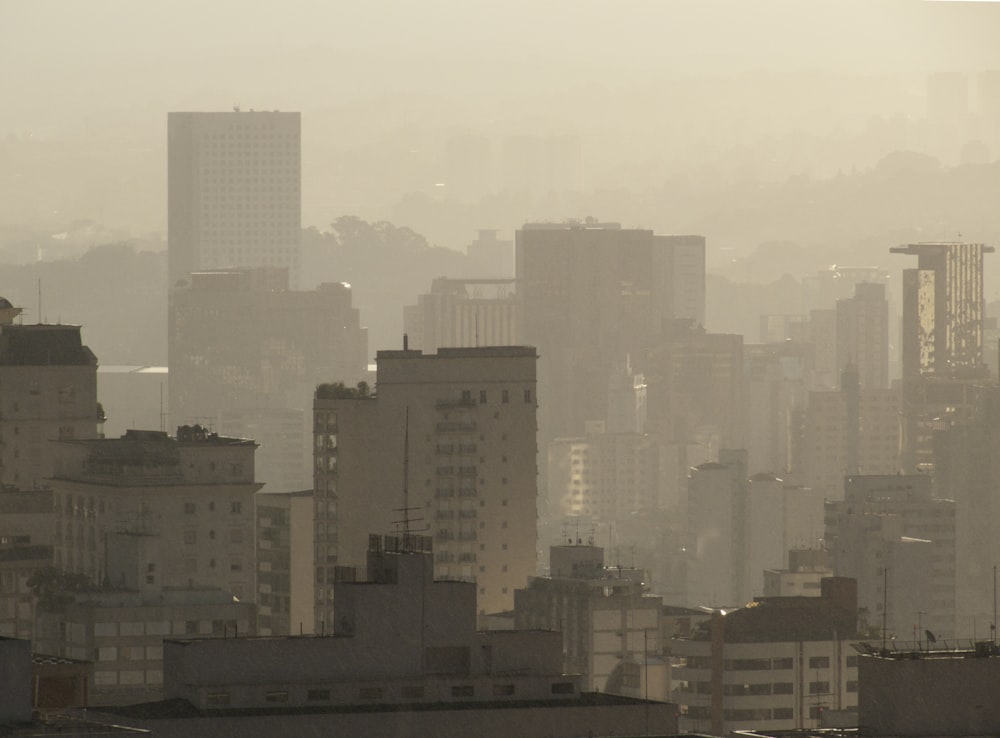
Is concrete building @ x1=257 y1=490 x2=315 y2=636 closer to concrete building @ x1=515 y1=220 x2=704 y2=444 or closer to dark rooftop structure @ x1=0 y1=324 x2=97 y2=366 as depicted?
dark rooftop structure @ x1=0 y1=324 x2=97 y2=366

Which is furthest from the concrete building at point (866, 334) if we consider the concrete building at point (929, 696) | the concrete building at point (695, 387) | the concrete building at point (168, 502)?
the concrete building at point (929, 696)

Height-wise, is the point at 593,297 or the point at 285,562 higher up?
the point at 593,297

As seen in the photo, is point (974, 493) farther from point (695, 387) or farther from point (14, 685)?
point (14, 685)

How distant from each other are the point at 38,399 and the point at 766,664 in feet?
37.3

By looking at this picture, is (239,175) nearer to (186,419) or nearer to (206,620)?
(186,419)

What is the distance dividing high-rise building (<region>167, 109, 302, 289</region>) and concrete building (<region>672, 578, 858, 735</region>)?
67.9ft

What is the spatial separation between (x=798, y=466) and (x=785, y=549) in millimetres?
6355

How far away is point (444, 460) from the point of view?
101 ft

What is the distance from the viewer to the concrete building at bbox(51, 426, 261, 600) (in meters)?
27.1

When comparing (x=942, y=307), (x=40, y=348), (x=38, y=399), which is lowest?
(x=38, y=399)

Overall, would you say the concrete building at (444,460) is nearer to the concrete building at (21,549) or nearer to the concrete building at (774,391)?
the concrete building at (21,549)

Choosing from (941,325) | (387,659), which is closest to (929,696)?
(387,659)

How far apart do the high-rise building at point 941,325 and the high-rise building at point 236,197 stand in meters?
10.0

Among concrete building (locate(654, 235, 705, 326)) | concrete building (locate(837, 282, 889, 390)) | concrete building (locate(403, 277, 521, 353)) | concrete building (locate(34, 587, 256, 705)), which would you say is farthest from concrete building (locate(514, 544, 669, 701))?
concrete building (locate(837, 282, 889, 390))
